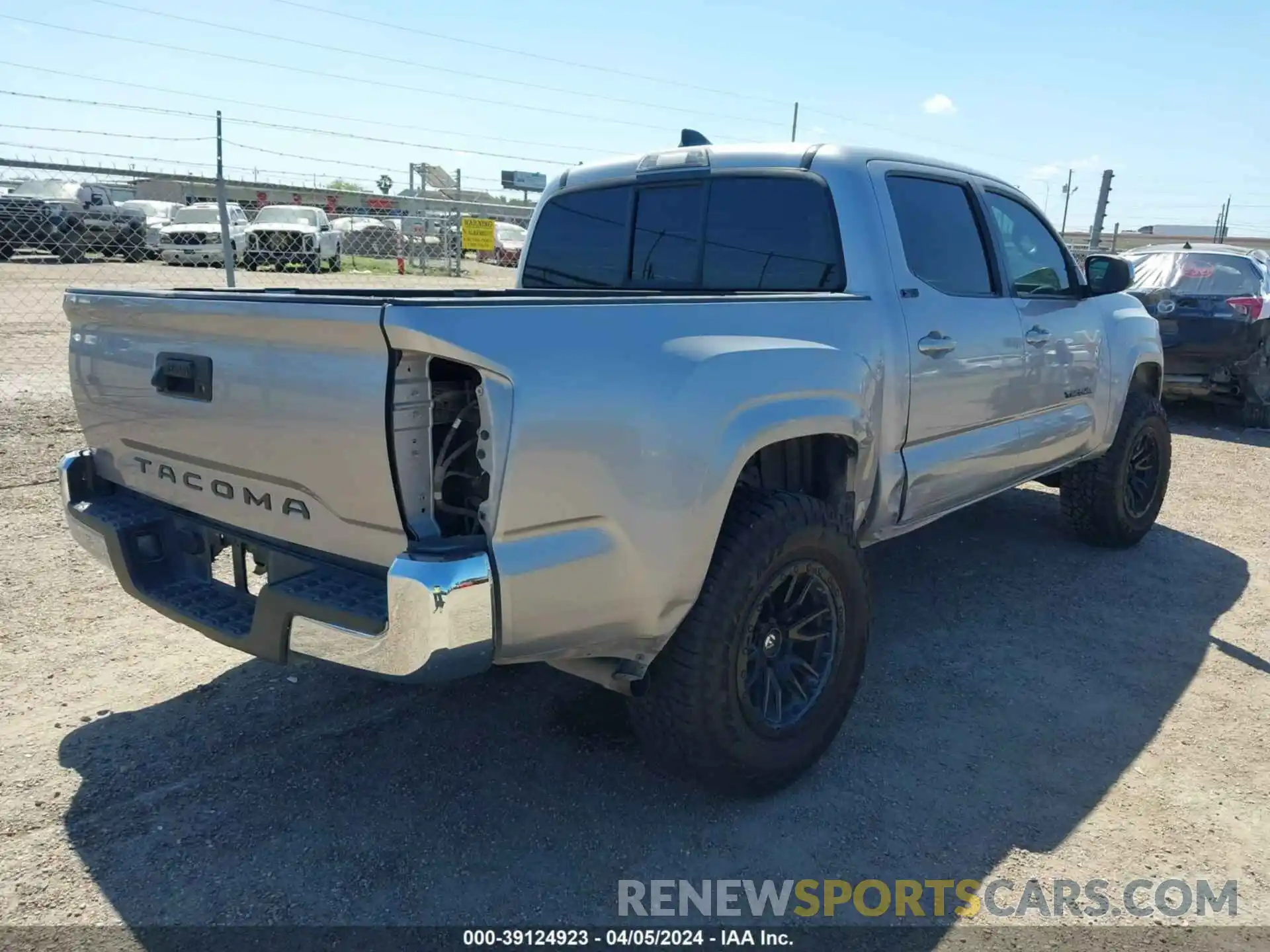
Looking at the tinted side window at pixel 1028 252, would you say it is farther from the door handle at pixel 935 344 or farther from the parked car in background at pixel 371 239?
the parked car in background at pixel 371 239

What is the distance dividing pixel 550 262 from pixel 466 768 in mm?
2423

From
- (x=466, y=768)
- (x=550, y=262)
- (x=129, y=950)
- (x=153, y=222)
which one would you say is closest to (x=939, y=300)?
(x=550, y=262)

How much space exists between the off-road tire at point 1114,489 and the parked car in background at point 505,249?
58.1 feet

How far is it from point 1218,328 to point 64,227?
664 inches

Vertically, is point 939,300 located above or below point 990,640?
above

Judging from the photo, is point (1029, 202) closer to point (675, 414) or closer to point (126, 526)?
point (675, 414)

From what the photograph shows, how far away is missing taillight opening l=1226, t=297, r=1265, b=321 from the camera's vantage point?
29.3 ft

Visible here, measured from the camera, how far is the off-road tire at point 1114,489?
5.24 meters

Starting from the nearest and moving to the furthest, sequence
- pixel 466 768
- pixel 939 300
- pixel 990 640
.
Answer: pixel 466 768
pixel 939 300
pixel 990 640

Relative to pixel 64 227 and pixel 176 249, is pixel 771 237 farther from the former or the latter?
pixel 64 227

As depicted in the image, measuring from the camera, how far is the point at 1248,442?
29.0ft

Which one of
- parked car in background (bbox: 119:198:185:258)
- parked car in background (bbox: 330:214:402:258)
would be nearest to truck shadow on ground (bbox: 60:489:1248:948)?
parked car in background (bbox: 119:198:185:258)

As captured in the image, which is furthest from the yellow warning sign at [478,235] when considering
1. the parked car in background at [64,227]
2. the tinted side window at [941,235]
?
the tinted side window at [941,235]

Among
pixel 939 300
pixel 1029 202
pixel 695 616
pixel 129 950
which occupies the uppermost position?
pixel 1029 202
